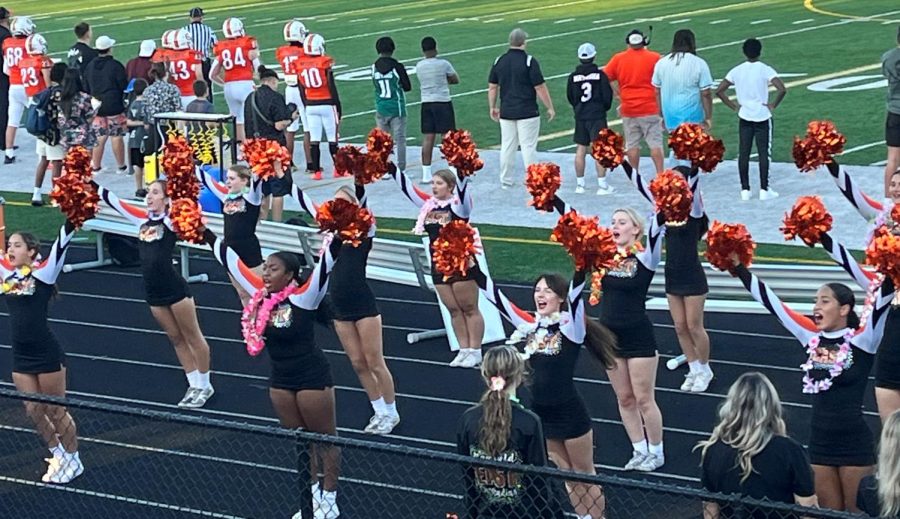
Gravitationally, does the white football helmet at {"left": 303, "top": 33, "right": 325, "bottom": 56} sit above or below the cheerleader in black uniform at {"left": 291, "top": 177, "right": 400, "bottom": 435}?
above

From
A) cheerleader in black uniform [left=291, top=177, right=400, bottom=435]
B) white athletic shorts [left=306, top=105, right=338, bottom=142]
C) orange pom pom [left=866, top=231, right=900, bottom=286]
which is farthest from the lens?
white athletic shorts [left=306, top=105, right=338, bottom=142]

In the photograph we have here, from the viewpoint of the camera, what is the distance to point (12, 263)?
9062 millimetres

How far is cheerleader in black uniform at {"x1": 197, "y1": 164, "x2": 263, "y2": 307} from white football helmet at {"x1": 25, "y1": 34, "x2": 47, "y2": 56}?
792cm

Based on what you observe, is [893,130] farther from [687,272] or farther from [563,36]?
[563,36]

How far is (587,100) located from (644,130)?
2.23ft

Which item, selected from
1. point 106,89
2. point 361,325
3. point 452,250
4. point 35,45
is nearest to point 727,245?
point 452,250

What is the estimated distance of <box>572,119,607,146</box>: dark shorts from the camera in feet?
51.2

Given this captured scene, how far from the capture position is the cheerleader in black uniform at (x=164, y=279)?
10.1 m

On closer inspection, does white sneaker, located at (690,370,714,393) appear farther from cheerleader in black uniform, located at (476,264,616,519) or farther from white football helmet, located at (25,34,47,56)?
white football helmet, located at (25,34,47,56)

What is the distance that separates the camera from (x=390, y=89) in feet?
54.7

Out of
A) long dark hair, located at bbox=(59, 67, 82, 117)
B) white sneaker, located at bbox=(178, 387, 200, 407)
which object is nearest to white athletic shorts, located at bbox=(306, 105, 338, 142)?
long dark hair, located at bbox=(59, 67, 82, 117)

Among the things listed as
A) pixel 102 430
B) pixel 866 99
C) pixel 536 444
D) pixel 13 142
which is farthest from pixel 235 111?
pixel 536 444

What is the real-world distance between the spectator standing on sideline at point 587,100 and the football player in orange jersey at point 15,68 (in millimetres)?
7382

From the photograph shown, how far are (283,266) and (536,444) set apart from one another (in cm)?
240
